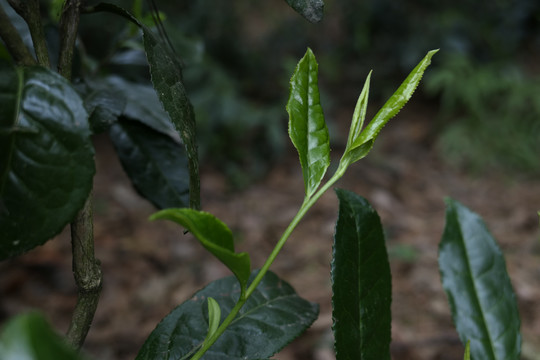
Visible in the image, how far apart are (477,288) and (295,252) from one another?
5.52 feet

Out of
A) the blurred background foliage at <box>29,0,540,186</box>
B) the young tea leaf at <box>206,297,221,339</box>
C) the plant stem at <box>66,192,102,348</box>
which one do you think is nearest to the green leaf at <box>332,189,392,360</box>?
the young tea leaf at <box>206,297,221,339</box>

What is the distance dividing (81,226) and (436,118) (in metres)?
3.52

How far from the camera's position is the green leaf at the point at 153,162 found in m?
0.65

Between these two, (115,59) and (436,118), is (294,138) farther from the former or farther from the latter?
(436,118)

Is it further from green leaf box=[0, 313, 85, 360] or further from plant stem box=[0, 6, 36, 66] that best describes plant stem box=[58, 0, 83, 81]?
green leaf box=[0, 313, 85, 360]

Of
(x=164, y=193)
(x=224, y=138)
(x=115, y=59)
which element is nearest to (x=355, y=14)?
(x=224, y=138)

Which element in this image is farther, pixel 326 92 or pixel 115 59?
pixel 326 92

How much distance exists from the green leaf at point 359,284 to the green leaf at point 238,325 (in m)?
0.07

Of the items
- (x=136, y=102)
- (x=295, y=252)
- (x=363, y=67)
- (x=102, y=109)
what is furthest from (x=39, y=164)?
(x=363, y=67)

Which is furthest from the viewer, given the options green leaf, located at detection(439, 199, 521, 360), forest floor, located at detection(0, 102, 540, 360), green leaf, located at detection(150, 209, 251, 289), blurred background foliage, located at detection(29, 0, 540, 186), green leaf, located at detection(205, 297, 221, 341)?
blurred background foliage, located at detection(29, 0, 540, 186)

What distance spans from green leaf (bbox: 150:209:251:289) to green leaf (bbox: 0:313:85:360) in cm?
11

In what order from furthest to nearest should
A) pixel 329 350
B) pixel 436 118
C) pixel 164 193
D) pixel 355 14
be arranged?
1. pixel 355 14
2. pixel 436 118
3. pixel 329 350
4. pixel 164 193

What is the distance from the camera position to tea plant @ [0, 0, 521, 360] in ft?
1.23

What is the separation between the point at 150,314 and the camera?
1.89m
